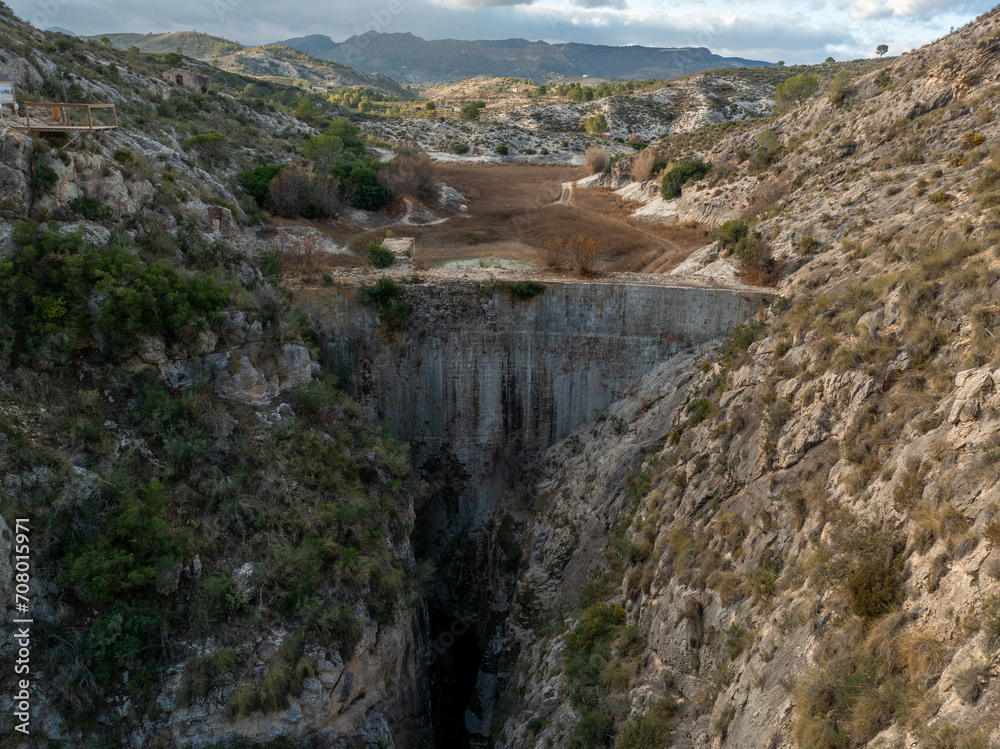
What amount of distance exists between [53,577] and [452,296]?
1386 centimetres

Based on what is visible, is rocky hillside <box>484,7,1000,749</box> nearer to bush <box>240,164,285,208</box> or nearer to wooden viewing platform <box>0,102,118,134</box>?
bush <box>240,164,285,208</box>

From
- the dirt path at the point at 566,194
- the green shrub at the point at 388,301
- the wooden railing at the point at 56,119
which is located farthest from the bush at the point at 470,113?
the wooden railing at the point at 56,119

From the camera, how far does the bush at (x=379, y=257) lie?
73.8ft

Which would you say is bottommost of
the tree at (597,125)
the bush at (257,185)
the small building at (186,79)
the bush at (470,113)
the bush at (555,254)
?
the bush at (555,254)

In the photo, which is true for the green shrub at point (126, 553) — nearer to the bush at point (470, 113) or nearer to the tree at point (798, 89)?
the tree at point (798, 89)

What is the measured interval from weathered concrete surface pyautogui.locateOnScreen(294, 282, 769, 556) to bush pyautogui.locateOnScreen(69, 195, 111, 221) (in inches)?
237

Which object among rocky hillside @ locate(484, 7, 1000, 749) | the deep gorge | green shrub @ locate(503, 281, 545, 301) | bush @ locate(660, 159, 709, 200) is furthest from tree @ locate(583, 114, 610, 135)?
the deep gorge

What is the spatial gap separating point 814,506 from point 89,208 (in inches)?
734

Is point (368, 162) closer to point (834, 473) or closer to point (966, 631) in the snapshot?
point (834, 473)

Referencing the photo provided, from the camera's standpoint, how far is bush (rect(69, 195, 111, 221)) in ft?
49.2

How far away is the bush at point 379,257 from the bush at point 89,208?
A: 9.04m

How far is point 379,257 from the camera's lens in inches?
885

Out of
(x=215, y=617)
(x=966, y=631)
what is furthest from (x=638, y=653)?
(x=215, y=617)
